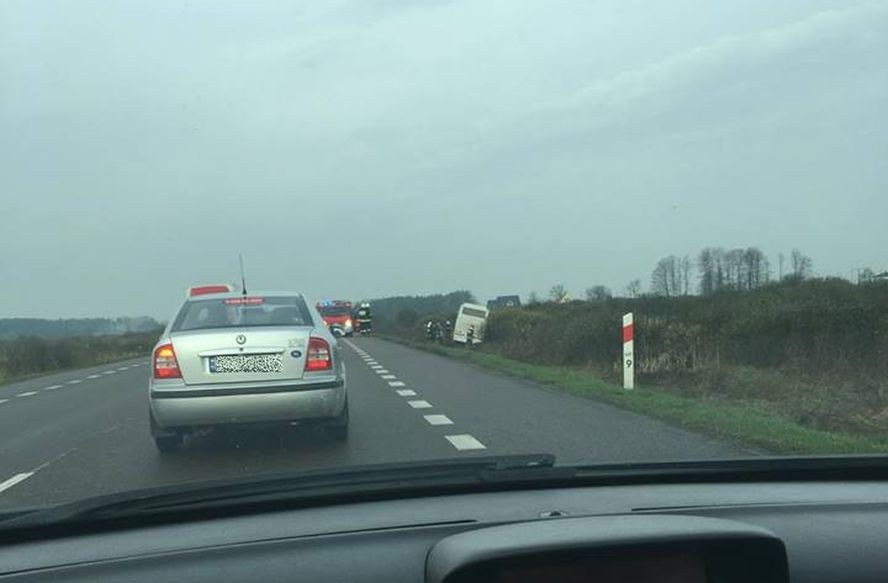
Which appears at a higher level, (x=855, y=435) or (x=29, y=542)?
(x=29, y=542)

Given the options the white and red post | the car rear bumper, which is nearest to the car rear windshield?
the car rear bumper

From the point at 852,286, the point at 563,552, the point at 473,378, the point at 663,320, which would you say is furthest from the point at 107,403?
the point at 852,286

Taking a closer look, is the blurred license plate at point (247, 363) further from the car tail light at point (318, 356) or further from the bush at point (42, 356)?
the bush at point (42, 356)

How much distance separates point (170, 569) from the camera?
2715mm

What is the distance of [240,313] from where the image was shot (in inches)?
393

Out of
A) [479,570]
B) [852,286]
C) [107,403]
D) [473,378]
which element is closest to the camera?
[479,570]

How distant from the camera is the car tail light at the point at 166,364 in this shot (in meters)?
9.32

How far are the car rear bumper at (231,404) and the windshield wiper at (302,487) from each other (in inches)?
217

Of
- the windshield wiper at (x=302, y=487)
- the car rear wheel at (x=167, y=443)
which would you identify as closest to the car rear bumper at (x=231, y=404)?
the car rear wheel at (x=167, y=443)

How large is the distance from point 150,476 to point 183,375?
1037 millimetres

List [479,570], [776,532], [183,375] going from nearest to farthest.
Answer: [479,570] → [776,532] → [183,375]

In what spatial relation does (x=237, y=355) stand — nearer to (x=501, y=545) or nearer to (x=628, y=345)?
(x=501, y=545)

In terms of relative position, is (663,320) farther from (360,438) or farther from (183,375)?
(183,375)

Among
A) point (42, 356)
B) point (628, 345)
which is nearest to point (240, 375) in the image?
point (628, 345)
